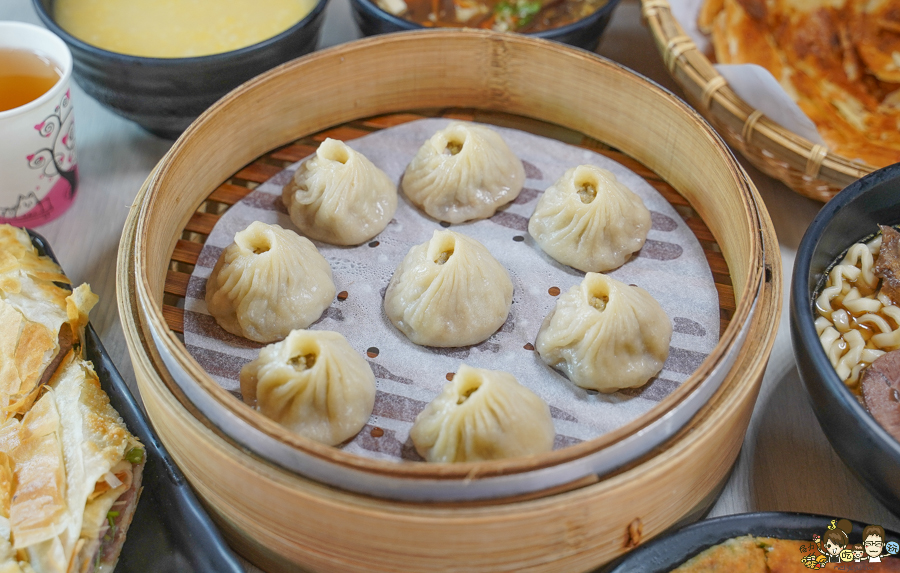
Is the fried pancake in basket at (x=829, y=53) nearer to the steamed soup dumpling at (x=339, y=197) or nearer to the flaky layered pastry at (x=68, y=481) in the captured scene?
the steamed soup dumpling at (x=339, y=197)

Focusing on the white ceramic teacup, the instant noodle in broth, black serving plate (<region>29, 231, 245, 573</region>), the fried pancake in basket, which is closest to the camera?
black serving plate (<region>29, 231, 245, 573</region>)

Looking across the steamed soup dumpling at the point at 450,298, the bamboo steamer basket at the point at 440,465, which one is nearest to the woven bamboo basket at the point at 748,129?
the bamboo steamer basket at the point at 440,465

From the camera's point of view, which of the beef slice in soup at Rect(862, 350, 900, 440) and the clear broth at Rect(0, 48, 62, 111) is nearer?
the beef slice in soup at Rect(862, 350, 900, 440)

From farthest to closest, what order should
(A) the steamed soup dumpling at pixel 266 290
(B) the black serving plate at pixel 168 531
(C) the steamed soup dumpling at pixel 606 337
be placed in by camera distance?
(A) the steamed soup dumpling at pixel 266 290 < (C) the steamed soup dumpling at pixel 606 337 < (B) the black serving plate at pixel 168 531

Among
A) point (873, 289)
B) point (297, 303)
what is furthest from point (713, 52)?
point (297, 303)

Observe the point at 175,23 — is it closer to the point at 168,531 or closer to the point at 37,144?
the point at 37,144

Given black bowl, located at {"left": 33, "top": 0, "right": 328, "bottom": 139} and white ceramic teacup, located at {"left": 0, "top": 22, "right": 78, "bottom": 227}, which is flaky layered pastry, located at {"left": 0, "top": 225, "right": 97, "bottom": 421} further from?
black bowl, located at {"left": 33, "top": 0, "right": 328, "bottom": 139}

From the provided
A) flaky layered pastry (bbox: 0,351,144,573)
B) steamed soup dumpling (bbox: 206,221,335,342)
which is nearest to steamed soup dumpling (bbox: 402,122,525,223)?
steamed soup dumpling (bbox: 206,221,335,342)
